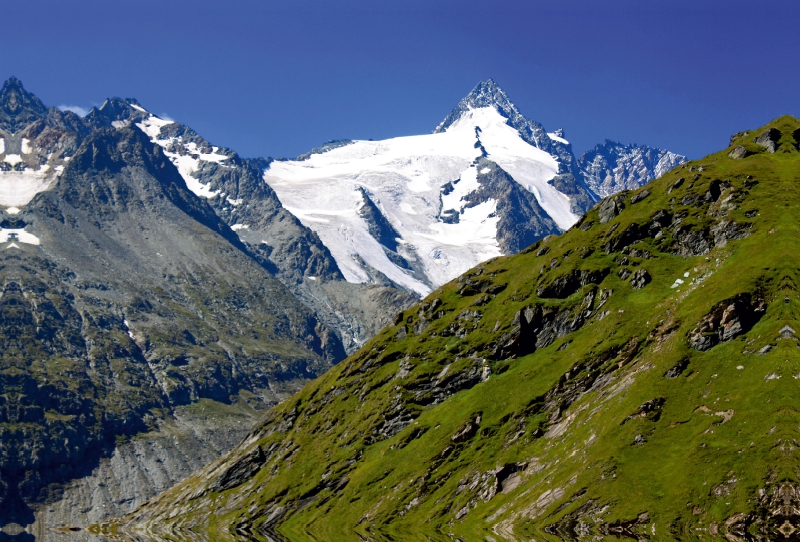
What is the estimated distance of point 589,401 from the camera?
123 meters

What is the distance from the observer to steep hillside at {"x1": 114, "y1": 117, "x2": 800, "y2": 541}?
90688mm

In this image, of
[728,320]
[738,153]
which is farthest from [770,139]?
[728,320]

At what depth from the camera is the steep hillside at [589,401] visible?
9069 cm

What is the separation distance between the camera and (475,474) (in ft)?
415

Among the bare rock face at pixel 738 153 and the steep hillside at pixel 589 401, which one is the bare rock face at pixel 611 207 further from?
the bare rock face at pixel 738 153

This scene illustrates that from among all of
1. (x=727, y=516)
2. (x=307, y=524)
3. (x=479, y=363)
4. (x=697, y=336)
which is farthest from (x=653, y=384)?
(x=307, y=524)

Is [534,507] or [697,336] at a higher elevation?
[697,336]

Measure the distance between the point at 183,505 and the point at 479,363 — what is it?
294 ft

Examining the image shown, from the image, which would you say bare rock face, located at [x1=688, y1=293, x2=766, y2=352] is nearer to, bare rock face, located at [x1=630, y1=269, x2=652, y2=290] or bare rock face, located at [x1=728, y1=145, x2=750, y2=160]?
bare rock face, located at [x1=630, y1=269, x2=652, y2=290]

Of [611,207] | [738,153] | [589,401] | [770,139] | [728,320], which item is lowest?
[589,401]

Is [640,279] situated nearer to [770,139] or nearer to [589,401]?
[589,401]

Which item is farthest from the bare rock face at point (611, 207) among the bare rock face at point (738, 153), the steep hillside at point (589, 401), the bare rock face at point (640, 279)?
the bare rock face at point (640, 279)

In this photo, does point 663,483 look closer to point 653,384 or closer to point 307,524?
point 653,384

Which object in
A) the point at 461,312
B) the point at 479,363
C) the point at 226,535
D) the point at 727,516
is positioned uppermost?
the point at 461,312
